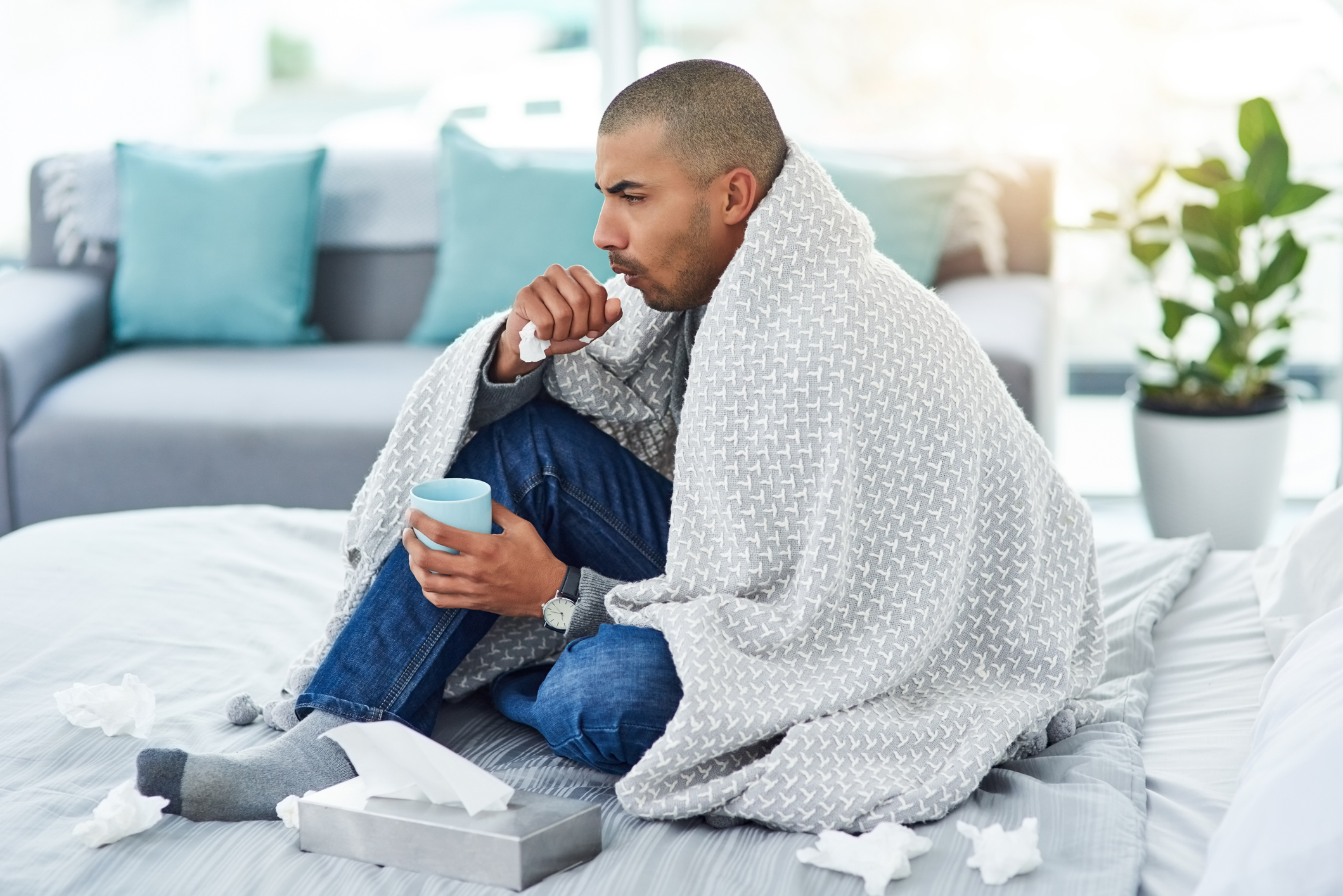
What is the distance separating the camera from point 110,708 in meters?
1.35

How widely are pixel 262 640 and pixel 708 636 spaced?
649 millimetres

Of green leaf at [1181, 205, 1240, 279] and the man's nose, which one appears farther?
green leaf at [1181, 205, 1240, 279]

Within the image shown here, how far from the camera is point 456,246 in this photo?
2879 mm

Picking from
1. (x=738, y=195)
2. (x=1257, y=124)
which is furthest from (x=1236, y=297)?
(x=738, y=195)

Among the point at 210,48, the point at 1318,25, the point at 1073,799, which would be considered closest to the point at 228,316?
the point at 210,48

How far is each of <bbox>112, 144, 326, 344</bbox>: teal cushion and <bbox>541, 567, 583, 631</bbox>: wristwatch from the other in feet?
5.82

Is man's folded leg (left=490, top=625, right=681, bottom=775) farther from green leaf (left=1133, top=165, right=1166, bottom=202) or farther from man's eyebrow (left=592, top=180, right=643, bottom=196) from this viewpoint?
green leaf (left=1133, top=165, right=1166, bottom=202)

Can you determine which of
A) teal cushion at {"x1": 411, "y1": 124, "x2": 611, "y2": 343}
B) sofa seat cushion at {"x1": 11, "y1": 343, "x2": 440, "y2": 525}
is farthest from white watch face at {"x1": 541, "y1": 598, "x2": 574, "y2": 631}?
teal cushion at {"x1": 411, "y1": 124, "x2": 611, "y2": 343}

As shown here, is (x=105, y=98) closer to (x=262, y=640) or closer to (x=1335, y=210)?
(x=262, y=640)

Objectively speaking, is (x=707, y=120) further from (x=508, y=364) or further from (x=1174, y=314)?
(x=1174, y=314)

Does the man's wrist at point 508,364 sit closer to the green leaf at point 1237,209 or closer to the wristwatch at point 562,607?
the wristwatch at point 562,607

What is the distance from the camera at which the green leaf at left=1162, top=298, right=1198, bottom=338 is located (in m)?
2.76

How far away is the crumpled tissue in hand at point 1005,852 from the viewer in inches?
41.4

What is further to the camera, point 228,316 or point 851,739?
point 228,316
